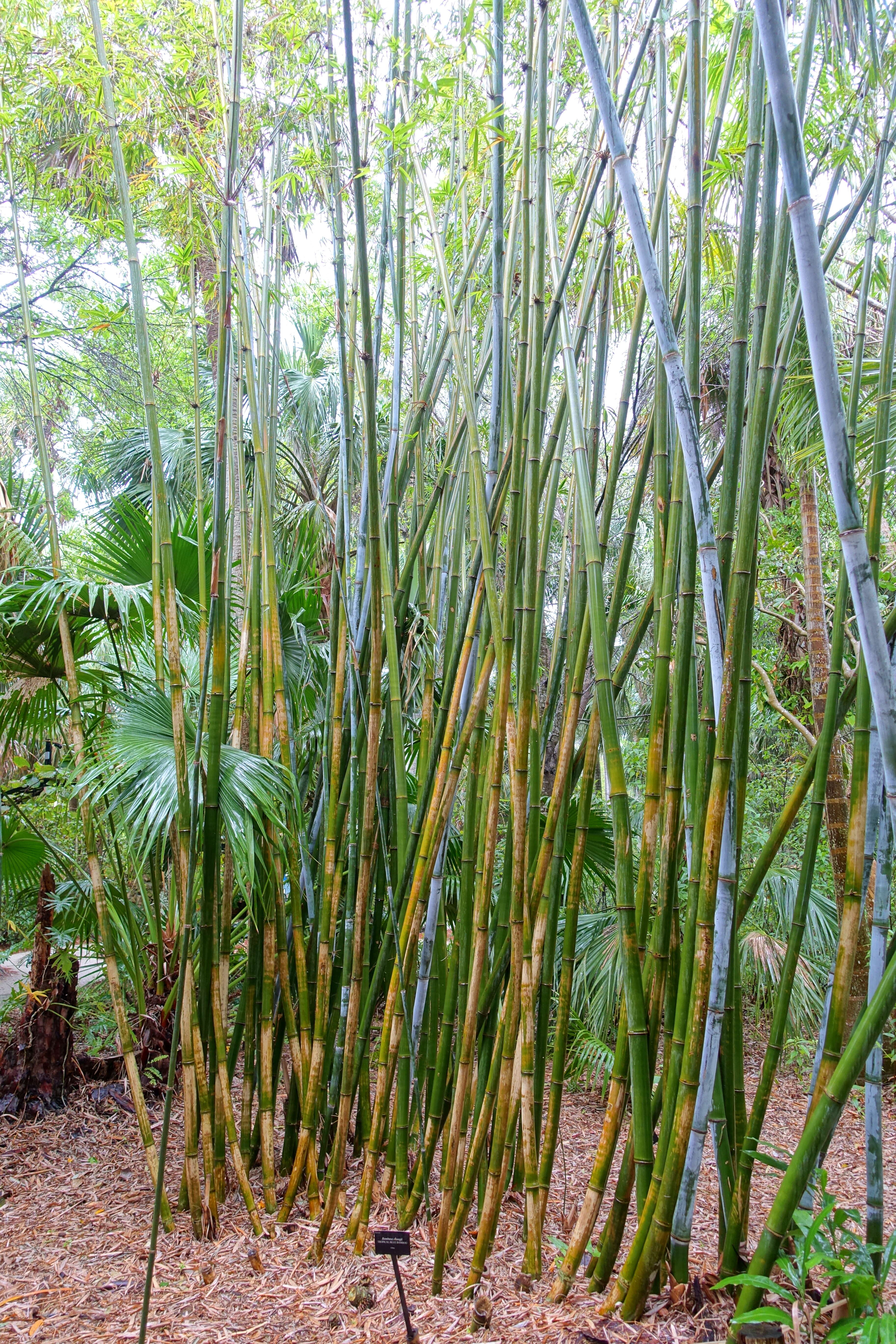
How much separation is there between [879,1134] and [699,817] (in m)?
0.54

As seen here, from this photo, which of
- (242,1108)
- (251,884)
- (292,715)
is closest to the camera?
(251,884)

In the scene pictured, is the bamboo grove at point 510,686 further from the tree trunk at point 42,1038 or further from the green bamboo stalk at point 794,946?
the tree trunk at point 42,1038

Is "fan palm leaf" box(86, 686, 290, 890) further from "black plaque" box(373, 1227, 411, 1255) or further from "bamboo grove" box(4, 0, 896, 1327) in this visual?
"black plaque" box(373, 1227, 411, 1255)

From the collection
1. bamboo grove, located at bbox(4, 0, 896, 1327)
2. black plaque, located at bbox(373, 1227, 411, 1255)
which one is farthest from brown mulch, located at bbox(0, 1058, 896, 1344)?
black plaque, located at bbox(373, 1227, 411, 1255)

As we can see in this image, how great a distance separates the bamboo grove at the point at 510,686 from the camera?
1.33 meters

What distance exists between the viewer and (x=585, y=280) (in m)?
1.94

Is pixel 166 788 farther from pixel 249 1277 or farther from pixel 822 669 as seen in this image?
pixel 822 669

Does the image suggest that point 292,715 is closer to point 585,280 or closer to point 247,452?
point 585,280

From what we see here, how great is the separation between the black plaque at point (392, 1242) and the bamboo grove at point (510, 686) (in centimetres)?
30

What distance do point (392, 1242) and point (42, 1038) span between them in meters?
2.08

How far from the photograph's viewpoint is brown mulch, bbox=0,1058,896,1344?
150cm

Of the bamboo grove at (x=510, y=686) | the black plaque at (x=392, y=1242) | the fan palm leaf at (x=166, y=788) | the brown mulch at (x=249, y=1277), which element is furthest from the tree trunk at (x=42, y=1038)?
the black plaque at (x=392, y=1242)

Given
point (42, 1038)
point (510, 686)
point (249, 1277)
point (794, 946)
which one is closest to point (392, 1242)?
point (249, 1277)

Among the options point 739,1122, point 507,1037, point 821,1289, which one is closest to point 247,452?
point 507,1037
